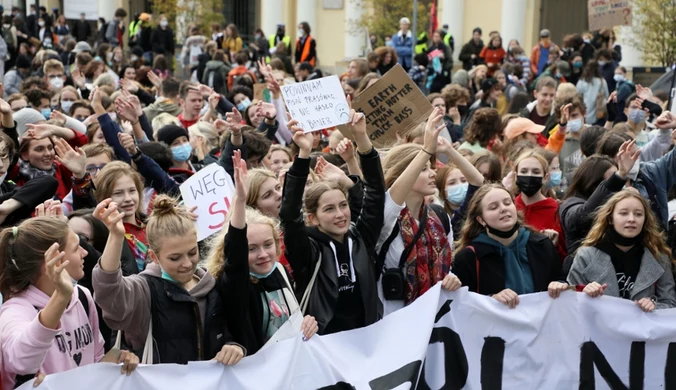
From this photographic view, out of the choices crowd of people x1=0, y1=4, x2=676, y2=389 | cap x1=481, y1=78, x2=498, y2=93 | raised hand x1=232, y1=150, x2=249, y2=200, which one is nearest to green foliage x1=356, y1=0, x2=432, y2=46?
cap x1=481, y1=78, x2=498, y2=93

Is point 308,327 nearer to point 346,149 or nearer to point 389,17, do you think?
point 346,149

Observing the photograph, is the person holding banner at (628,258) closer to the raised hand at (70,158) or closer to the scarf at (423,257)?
the scarf at (423,257)

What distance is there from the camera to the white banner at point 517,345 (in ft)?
16.2

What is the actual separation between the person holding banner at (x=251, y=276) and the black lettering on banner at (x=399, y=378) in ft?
1.42

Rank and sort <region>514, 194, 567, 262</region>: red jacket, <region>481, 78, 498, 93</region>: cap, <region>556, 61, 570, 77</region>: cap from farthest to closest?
<region>556, 61, 570, 77</region>: cap, <region>481, 78, 498, 93</region>: cap, <region>514, 194, 567, 262</region>: red jacket

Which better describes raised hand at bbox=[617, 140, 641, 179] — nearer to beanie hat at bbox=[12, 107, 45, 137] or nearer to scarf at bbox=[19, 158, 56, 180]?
scarf at bbox=[19, 158, 56, 180]

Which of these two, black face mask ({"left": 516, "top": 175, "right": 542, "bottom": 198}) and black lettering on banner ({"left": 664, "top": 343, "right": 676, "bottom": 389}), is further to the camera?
black face mask ({"left": 516, "top": 175, "right": 542, "bottom": 198})

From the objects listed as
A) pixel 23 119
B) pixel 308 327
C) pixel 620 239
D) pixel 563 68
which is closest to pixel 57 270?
pixel 308 327

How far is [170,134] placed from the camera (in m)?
7.84

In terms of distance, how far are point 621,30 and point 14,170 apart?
20.3 metres

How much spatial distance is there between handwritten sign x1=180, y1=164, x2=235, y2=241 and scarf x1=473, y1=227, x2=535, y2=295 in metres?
1.44

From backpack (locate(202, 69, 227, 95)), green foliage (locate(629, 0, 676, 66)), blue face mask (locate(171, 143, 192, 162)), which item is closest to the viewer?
blue face mask (locate(171, 143, 192, 162))

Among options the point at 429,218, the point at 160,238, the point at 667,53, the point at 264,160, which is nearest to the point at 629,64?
the point at 667,53

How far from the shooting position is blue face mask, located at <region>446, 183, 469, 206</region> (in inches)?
270
